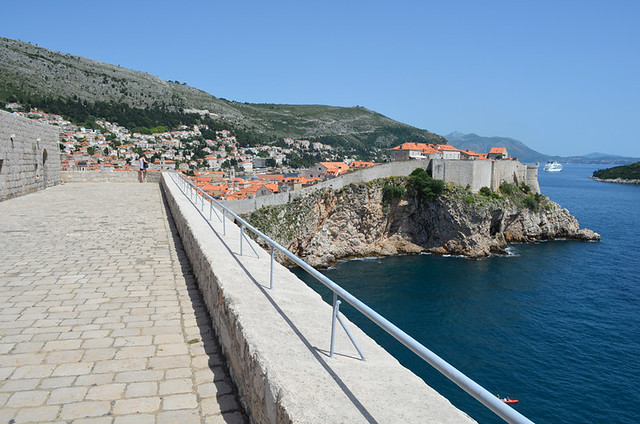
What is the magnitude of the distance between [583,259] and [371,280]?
19.9 meters

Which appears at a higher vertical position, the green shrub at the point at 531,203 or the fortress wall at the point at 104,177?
the fortress wall at the point at 104,177

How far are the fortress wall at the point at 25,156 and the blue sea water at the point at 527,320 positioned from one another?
14.9 meters

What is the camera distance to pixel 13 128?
1265 centimetres

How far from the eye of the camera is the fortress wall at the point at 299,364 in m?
1.76

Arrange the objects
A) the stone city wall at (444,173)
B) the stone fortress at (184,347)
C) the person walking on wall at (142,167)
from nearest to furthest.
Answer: the stone fortress at (184,347)
the person walking on wall at (142,167)
the stone city wall at (444,173)

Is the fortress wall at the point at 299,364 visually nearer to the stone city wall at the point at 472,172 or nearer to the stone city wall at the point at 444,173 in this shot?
the stone city wall at the point at 444,173

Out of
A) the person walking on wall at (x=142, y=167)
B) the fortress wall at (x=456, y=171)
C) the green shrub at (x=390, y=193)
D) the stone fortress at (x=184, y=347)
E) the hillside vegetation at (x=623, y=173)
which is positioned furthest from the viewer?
the hillside vegetation at (x=623, y=173)

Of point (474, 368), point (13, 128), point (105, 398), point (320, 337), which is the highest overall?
point (13, 128)

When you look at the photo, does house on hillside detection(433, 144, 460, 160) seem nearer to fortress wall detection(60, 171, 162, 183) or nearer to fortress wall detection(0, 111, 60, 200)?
fortress wall detection(60, 171, 162, 183)

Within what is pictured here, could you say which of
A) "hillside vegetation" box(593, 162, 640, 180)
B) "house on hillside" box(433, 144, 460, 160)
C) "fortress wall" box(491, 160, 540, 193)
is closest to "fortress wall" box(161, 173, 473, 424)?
"fortress wall" box(491, 160, 540, 193)

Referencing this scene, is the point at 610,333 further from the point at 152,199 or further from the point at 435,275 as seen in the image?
the point at 152,199

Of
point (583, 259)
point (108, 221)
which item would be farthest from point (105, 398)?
point (583, 259)

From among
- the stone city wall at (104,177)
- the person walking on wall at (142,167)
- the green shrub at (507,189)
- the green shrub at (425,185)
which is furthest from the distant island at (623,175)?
the person walking on wall at (142,167)

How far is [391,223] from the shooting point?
39438 millimetres
